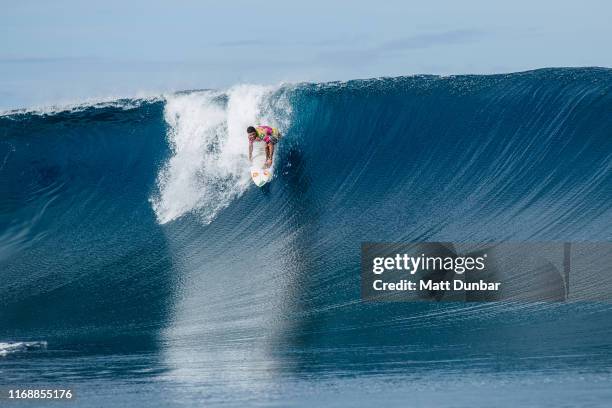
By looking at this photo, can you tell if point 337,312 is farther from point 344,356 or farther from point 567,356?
point 567,356

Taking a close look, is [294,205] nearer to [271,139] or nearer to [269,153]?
[269,153]

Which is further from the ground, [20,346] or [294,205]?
[294,205]

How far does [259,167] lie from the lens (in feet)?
49.4

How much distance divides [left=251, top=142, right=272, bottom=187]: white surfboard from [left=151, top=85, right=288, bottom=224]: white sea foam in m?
0.23

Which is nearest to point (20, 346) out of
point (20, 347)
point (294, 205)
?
point (20, 347)

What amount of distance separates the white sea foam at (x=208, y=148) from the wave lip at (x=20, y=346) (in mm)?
3401

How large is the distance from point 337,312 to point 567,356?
3.04 metres

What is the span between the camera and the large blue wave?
470 inches

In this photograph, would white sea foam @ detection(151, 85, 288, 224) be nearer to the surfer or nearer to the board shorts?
the surfer

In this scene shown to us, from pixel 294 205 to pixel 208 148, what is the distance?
204cm

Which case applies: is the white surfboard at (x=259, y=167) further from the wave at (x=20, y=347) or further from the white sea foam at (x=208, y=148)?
the wave at (x=20, y=347)

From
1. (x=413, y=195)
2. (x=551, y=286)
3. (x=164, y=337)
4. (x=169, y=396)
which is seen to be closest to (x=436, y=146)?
(x=413, y=195)

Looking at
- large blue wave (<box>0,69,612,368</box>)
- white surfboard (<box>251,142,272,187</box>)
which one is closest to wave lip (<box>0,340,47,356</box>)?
large blue wave (<box>0,69,612,368</box>)

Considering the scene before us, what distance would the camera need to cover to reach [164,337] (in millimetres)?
11805
